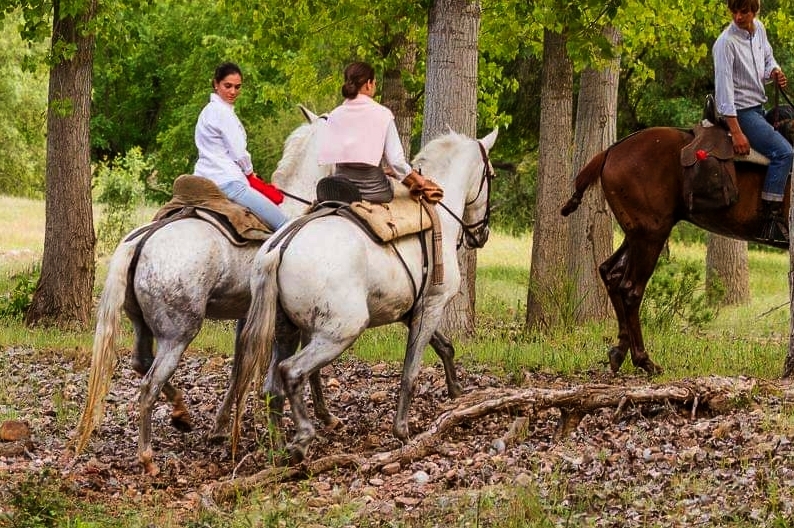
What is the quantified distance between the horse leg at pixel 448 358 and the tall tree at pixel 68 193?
7917mm

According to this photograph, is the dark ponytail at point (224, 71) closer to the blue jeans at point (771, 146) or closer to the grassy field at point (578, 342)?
the grassy field at point (578, 342)

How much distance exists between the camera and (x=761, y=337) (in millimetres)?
18188

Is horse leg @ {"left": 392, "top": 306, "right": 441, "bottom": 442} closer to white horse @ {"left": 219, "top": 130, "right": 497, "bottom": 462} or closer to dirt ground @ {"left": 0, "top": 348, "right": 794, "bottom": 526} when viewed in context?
white horse @ {"left": 219, "top": 130, "right": 497, "bottom": 462}

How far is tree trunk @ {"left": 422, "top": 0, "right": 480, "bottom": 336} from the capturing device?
13.3 metres

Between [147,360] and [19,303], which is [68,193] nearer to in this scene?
[19,303]

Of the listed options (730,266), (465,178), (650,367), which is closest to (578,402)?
(465,178)

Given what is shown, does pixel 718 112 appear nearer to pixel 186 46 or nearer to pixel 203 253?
pixel 203 253

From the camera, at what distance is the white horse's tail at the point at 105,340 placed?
9367 mm

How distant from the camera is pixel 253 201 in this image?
10.5m

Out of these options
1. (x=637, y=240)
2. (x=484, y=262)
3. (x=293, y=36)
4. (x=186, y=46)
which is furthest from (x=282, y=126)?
(x=637, y=240)

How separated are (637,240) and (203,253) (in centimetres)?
434

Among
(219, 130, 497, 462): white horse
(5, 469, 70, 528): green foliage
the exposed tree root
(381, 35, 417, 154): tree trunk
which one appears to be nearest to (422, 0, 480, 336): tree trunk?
(219, 130, 497, 462): white horse

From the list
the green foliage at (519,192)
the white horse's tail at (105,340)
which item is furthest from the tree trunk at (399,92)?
the green foliage at (519,192)

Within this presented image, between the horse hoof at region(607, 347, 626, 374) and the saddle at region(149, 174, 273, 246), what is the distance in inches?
139
